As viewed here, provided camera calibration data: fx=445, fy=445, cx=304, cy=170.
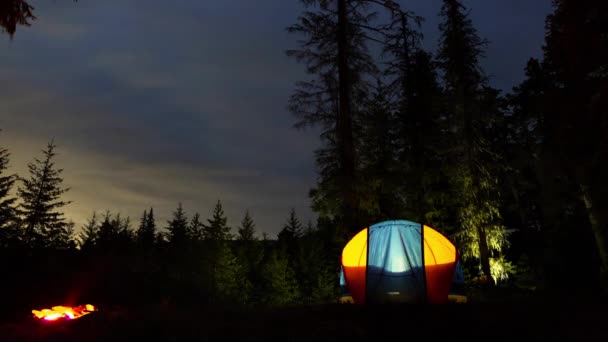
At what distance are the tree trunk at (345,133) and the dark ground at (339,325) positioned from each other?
7480 mm

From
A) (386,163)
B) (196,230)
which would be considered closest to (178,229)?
(196,230)

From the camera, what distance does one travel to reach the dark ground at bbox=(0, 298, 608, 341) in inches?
236

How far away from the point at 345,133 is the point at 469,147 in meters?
8.76

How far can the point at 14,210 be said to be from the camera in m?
36.6

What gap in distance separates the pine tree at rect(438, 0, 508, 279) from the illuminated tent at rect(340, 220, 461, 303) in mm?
11615

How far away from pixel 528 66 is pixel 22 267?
1271 inches

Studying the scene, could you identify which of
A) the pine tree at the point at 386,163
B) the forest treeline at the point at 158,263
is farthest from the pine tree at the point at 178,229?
the pine tree at the point at 386,163

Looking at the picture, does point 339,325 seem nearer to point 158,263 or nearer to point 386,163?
point 386,163

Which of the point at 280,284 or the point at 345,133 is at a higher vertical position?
the point at 345,133

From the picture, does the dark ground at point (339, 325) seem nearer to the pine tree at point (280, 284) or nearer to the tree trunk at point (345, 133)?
the tree trunk at point (345, 133)

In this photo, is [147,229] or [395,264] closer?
[395,264]

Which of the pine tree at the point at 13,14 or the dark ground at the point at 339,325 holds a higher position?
the pine tree at the point at 13,14

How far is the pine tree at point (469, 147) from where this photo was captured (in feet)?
69.5

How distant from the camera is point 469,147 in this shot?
21.7 m
